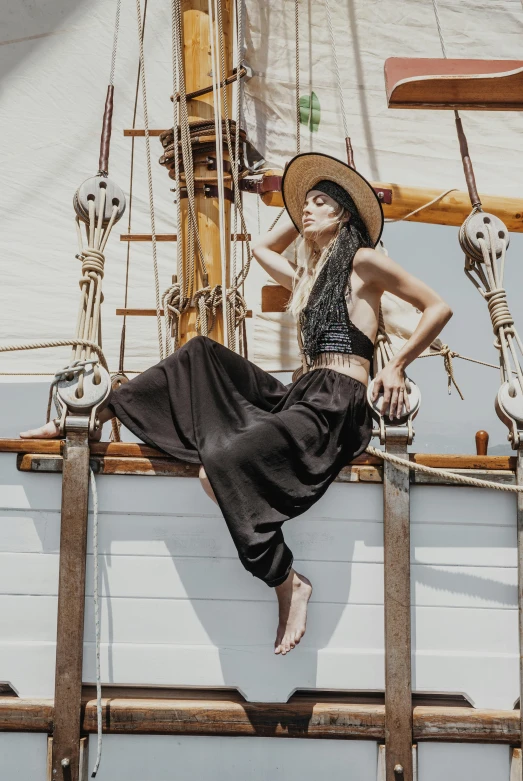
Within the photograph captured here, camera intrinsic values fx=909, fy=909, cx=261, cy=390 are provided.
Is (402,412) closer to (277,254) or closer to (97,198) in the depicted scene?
(277,254)

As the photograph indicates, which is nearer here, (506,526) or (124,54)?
(506,526)

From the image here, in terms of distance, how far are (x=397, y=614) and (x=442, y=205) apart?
2.71m

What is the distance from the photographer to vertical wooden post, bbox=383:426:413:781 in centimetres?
250

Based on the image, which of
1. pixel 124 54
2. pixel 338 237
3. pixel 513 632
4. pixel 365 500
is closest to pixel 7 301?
pixel 124 54

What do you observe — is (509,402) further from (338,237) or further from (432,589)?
(338,237)

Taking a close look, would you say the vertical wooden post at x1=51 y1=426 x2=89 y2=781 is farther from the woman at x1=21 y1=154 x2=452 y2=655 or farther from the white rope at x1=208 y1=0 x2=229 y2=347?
the white rope at x1=208 y1=0 x2=229 y2=347

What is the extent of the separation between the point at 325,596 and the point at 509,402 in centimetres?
79

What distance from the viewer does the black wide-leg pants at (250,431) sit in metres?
2.48

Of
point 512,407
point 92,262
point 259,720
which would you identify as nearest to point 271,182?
point 92,262

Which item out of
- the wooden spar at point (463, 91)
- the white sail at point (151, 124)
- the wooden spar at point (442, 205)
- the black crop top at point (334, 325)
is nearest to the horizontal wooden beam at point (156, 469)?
the black crop top at point (334, 325)

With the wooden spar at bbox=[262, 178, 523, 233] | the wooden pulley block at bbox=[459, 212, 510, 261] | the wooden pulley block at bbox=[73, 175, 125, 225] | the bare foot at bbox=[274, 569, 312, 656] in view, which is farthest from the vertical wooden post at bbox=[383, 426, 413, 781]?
the wooden spar at bbox=[262, 178, 523, 233]

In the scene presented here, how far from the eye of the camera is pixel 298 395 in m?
2.83

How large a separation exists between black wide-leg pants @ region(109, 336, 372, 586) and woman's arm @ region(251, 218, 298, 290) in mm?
457

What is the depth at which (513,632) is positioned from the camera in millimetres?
2604
